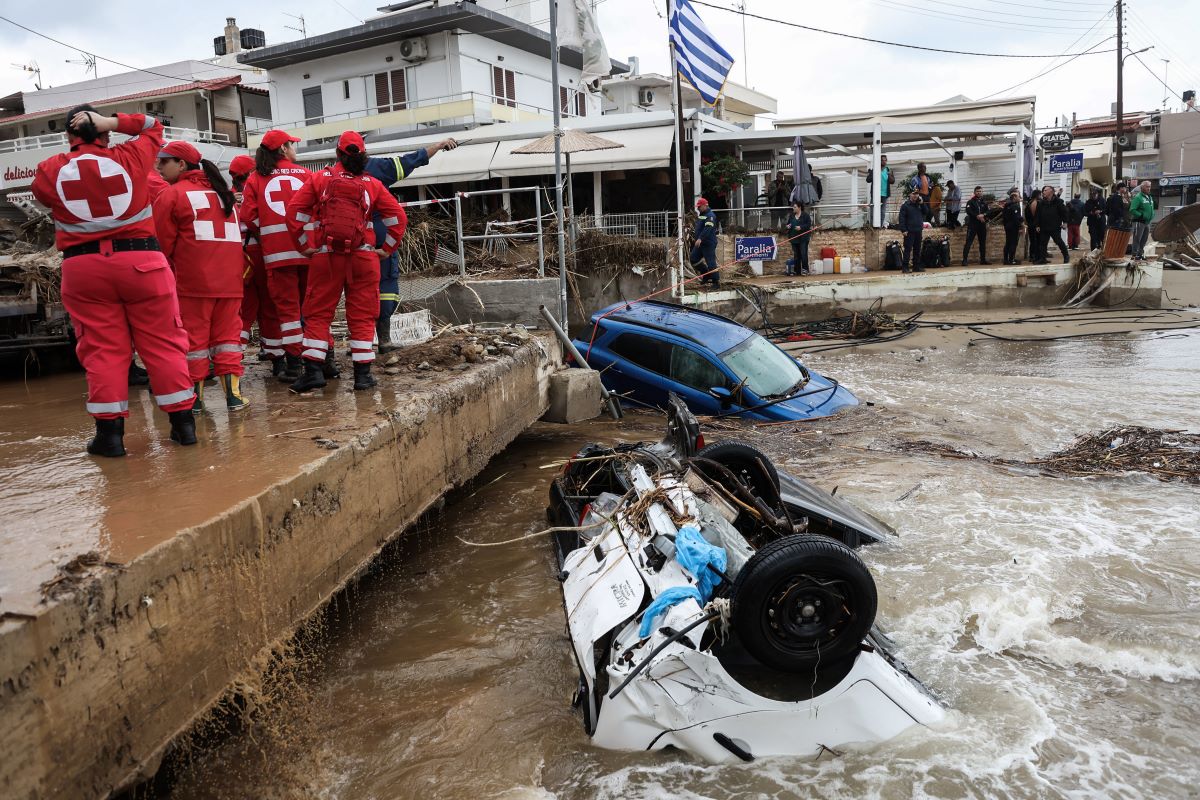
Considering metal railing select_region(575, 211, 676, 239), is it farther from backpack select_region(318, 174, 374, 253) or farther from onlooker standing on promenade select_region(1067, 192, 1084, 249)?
backpack select_region(318, 174, 374, 253)

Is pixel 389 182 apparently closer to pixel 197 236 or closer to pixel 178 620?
pixel 197 236

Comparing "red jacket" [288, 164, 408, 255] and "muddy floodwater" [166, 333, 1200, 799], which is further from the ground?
"red jacket" [288, 164, 408, 255]

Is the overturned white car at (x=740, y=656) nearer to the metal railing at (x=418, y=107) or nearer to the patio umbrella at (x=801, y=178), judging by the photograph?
the patio umbrella at (x=801, y=178)

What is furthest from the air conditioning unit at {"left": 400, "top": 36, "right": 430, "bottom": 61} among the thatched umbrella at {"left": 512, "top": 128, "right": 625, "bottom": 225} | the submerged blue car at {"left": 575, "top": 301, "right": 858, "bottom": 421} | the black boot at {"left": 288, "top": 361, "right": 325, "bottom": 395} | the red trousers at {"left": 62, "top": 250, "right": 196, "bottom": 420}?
the red trousers at {"left": 62, "top": 250, "right": 196, "bottom": 420}

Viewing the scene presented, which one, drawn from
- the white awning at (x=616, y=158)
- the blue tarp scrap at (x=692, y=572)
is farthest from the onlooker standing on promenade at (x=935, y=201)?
the blue tarp scrap at (x=692, y=572)

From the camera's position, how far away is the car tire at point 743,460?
522 centimetres

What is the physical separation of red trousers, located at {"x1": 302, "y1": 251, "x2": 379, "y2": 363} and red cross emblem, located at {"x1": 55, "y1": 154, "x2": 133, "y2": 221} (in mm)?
2047

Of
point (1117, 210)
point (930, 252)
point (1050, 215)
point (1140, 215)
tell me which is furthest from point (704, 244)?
point (1117, 210)

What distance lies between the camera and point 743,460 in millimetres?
5336

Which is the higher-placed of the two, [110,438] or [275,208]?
[275,208]

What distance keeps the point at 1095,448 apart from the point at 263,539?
24.8ft

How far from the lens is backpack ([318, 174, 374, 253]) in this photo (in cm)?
602

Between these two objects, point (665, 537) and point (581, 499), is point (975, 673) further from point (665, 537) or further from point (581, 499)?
point (581, 499)

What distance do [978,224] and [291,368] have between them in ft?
56.7
